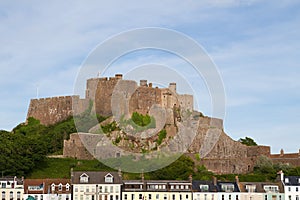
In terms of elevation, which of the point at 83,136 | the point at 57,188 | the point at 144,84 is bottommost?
the point at 57,188

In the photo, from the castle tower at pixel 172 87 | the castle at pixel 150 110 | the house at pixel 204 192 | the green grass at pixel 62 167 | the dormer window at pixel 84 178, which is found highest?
the castle tower at pixel 172 87

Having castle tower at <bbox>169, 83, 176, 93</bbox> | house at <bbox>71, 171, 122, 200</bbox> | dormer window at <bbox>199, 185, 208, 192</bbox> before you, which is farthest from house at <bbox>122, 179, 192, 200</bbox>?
castle tower at <bbox>169, 83, 176, 93</bbox>

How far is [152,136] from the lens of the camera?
375 ft

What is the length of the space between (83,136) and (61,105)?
1794cm

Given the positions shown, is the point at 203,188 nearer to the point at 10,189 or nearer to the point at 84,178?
the point at 84,178

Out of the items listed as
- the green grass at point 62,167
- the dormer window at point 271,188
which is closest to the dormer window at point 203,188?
the dormer window at point 271,188

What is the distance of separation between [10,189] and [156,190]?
14538 millimetres

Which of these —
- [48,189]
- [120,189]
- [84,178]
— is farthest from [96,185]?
[48,189]

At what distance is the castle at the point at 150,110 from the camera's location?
11144cm

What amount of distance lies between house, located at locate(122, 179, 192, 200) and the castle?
72.0 feet

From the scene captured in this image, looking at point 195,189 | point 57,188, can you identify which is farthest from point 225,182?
point 57,188

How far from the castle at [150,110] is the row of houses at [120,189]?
2052 centimetres

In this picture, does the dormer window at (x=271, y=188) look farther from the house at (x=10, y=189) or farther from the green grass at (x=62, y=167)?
the house at (x=10, y=189)

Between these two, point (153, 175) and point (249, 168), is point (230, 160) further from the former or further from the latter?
point (153, 175)
